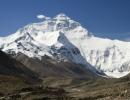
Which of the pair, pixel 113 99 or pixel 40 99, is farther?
pixel 40 99

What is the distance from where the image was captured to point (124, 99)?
9375 centimetres

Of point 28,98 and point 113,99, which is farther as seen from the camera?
point 28,98

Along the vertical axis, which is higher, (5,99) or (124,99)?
(5,99)

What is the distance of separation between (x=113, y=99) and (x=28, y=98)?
57780 mm

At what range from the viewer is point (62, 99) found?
137875 millimetres

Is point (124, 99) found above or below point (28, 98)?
below

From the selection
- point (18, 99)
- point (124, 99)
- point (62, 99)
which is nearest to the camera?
point (124, 99)

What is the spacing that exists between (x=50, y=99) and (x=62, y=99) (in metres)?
7.77

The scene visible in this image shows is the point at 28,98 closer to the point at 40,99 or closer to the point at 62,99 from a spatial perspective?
the point at 40,99

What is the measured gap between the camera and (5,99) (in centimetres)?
14575

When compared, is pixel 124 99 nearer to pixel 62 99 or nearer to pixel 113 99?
pixel 113 99

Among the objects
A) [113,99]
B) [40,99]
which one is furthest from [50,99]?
[113,99]

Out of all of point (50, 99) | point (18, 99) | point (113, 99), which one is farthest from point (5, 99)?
point (113, 99)

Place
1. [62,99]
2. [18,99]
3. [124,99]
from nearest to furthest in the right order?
[124,99]
[62,99]
[18,99]
